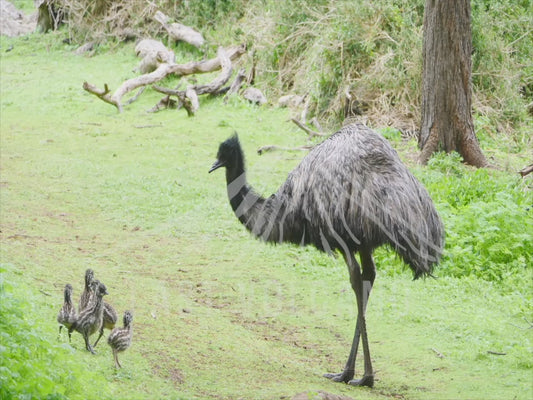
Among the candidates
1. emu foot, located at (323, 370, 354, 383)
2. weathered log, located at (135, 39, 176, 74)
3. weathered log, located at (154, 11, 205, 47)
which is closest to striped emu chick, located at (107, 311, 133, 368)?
emu foot, located at (323, 370, 354, 383)

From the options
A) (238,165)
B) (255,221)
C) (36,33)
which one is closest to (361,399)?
(255,221)

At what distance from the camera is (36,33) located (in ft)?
73.1

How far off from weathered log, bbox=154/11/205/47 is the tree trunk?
7.63 metres

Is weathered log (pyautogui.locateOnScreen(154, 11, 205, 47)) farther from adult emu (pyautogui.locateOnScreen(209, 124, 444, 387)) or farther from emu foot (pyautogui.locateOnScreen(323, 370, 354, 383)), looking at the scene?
emu foot (pyautogui.locateOnScreen(323, 370, 354, 383))

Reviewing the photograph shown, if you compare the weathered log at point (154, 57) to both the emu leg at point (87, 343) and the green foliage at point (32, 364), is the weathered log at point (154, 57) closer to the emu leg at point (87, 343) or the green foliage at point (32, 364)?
the emu leg at point (87, 343)

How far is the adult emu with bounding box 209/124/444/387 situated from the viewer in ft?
19.7

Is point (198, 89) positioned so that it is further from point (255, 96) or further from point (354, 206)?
point (354, 206)

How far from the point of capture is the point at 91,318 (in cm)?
542

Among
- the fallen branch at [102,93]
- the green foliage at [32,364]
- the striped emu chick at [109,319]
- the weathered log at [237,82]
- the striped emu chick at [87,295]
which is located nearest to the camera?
the green foliage at [32,364]

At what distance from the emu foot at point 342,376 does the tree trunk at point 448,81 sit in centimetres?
591

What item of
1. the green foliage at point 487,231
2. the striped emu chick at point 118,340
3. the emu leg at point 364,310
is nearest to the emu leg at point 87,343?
the striped emu chick at point 118,340

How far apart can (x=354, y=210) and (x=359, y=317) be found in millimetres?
800

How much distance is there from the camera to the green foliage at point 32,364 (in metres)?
3.93

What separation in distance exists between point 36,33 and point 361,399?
1883 centimetres
